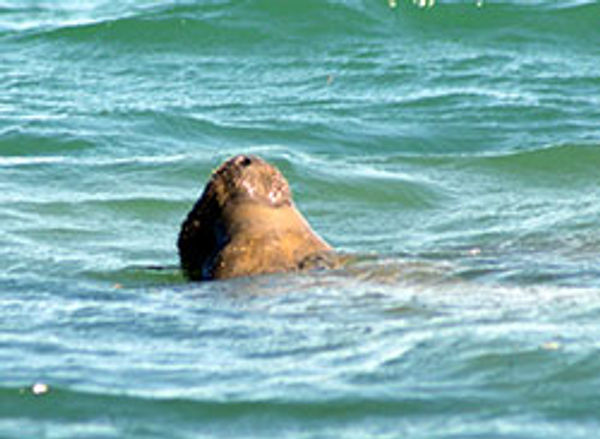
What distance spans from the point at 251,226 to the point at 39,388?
172cm

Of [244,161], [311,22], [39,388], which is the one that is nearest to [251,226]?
[244,161]

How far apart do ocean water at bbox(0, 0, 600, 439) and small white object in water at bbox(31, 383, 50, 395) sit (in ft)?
0.04

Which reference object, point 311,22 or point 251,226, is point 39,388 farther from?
point 311,22

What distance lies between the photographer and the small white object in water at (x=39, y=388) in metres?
5.49

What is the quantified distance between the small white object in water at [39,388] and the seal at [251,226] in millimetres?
1560

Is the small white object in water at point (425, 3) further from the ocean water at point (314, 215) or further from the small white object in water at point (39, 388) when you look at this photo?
the small white object in water at point (39, 388)

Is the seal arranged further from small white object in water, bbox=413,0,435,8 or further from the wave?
small white object in water, bbox=413,0,435,8

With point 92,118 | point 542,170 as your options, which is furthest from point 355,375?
point 92,118

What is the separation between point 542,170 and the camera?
11.3 meters

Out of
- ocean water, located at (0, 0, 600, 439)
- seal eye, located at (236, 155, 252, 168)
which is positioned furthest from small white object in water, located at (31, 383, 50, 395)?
seal eye, located at (236, 155, 252, 168)

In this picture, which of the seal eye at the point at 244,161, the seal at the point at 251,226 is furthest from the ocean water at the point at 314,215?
the seal eye at the point at 244,161

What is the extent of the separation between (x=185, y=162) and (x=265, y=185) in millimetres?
4560

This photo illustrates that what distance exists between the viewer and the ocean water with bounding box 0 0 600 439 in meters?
5.30

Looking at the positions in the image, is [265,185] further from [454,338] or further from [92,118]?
[92,118]
